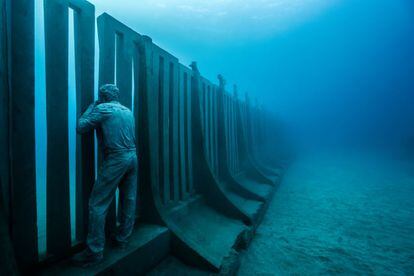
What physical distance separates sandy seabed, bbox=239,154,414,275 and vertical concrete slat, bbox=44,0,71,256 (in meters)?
2.19

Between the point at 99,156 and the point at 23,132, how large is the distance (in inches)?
29.2

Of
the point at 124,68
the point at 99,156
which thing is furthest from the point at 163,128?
the point at 99,156

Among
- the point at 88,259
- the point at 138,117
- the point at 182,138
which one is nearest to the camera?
the point at 88,259

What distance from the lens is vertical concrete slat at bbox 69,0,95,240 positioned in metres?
2.18

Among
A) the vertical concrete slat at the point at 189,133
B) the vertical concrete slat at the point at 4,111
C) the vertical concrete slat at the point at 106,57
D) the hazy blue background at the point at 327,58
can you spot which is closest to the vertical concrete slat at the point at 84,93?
the vertical concrete slat at the point at 106,57

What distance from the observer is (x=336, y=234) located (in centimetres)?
393

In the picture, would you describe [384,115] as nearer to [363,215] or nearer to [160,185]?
[363,215]

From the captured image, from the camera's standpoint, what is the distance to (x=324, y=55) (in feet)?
272

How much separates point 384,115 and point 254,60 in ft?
186

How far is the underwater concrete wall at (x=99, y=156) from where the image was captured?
170cm

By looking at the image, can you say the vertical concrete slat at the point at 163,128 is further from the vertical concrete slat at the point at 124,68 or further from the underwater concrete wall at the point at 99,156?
the vertical concrete slat at the point at 124,68

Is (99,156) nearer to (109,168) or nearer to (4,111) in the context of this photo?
(109,168)

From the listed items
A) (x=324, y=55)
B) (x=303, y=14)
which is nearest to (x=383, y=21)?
(x=324, y=55)

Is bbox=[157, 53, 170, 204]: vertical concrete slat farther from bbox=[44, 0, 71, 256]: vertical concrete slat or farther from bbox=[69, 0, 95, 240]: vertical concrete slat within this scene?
bbox=[44, 0, 71, 256]: vertical concrete slat
